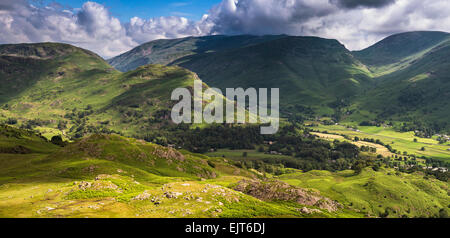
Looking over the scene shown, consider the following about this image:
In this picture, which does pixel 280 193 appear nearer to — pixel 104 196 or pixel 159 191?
pixel 159 191

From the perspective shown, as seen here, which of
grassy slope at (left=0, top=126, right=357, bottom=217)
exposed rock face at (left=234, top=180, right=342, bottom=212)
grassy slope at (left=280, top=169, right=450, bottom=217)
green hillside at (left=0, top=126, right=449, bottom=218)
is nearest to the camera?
grassy slope at (left=0, top=126, right=357, bottom=217)

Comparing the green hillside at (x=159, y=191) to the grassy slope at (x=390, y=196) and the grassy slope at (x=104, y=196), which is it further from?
the grassy slope at (x=390, y=196)

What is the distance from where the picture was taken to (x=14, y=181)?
99688 mm

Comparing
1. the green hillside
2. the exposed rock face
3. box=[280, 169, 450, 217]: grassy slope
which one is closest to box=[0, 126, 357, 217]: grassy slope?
the green hillside

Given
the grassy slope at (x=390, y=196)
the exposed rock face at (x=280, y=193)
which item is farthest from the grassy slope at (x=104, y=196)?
the grassy slope at (x=390, y=196)

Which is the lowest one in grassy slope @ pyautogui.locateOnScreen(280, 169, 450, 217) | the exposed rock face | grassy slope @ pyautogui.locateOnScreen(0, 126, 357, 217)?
grassy slope @ pyautogui.locateOnScreen(280, 169, 450, 217)

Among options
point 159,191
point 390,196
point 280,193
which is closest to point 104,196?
point 159,191

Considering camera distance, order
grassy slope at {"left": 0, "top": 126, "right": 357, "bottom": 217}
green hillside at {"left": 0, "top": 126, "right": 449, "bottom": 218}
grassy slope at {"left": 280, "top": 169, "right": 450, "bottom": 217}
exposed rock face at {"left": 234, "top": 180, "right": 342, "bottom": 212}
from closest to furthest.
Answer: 1. grassy slope at {"left": 0, "top": 126, "right": 357, "bottom": 217}
2. green hillside at {"left": 0, "top": 126, "right": 449, "bottom": 218}
3. exposed rock face at {"left": 234, "top": 180, "right": 342, "bottom": 212}
4. grassy slope at {"left": 280, "top": 169, "right": 450, "bottom": 217}

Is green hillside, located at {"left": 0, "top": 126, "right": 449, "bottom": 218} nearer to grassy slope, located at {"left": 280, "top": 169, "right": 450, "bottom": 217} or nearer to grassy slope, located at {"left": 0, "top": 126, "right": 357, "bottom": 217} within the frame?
grassy slope, located at {"left": 0, "top": 126, "right": 357, "bottom": 217}

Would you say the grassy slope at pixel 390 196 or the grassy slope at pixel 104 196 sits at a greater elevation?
the grassy slope at pixel 104 196

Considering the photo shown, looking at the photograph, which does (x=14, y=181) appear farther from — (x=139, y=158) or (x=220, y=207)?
(x=220, y=207)
